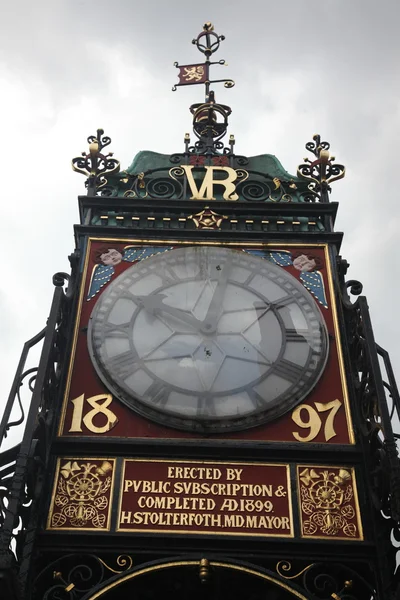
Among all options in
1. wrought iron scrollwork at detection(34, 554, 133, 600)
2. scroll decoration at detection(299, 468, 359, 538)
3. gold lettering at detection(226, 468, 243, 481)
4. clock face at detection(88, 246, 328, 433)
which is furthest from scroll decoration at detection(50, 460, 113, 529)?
scroll decoration at detection(299, 468, 359, 538)

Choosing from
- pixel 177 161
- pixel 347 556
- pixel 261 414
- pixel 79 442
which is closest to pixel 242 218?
pixel 177 161

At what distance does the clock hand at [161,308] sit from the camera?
25.9 ft

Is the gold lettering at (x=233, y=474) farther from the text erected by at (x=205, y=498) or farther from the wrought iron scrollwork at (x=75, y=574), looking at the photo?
the wrought iron scrollwork at (x=75, y=574)

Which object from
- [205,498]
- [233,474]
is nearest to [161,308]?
[233,474]

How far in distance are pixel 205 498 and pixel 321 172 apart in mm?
4199

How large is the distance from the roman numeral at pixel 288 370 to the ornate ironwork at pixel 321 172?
234 cm

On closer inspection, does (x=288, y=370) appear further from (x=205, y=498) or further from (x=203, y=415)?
(x=205, y=498)

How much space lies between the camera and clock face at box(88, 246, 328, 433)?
7168 mm

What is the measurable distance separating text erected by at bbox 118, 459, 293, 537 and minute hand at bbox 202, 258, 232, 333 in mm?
1489

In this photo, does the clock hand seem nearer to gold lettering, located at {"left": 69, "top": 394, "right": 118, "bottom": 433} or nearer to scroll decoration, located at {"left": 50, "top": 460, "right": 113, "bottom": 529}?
gold lettering, located at {"left": 69, "top": 394, "right": 118, "bottom": 433}

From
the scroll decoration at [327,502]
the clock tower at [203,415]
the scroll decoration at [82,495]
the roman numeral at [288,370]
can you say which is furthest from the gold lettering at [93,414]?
the scroll decoration at [327,502]

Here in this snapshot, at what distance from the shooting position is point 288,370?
7469 millimetres

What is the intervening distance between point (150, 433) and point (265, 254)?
234cm

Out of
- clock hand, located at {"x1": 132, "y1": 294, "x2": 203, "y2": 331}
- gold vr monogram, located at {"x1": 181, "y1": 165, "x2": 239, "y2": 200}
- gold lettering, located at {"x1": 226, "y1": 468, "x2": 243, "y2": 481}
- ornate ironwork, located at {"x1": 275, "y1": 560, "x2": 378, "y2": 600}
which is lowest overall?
ornate ironwork, located at {"x1": 275, "y1": 560, "x2": 378, "y2": 600}
